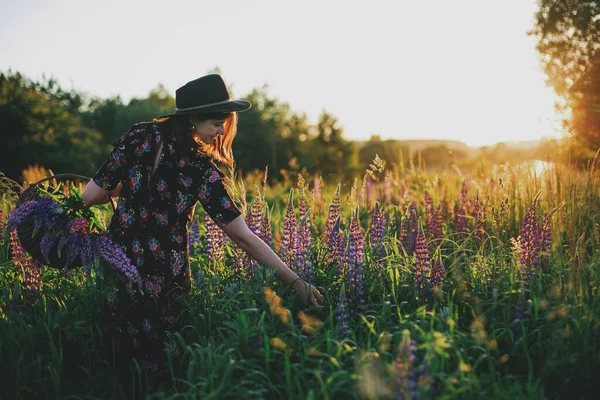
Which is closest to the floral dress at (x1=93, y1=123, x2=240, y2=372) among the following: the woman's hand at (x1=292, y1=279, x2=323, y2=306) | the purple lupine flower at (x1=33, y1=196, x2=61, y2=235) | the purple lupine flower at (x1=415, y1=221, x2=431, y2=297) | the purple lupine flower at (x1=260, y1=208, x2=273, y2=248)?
the purple lupine flower at (x1=33, y1=196, x2=61, y2=235)

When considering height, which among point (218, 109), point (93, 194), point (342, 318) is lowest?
point (342, 318)

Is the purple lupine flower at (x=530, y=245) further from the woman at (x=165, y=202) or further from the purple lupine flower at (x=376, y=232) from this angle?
the woman at (x=165, y=202)

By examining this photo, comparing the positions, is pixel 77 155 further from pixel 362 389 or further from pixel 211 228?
pixel 362 389

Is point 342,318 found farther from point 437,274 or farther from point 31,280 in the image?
point 31,280

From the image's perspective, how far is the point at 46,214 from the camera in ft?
9.62

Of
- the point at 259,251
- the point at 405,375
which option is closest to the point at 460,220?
the point at 259,251

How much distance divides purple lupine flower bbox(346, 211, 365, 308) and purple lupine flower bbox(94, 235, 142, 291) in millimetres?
1462

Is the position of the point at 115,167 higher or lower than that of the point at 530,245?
higher

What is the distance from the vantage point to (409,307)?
3334 millimetres

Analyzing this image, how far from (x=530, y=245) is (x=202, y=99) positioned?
2788 mm

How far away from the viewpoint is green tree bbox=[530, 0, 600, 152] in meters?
14.9

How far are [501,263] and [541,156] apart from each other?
3040 mm

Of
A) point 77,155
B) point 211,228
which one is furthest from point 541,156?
point 77,155

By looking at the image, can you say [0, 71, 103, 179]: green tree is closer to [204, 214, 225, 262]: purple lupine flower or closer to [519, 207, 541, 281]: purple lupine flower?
[204, 214, 225, 262]: purple lupine flower
